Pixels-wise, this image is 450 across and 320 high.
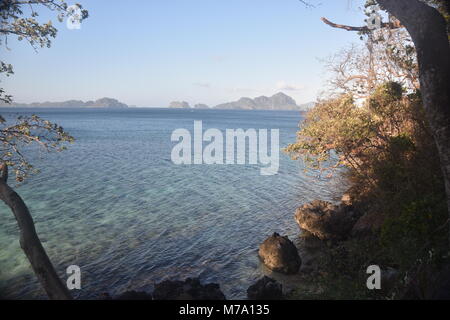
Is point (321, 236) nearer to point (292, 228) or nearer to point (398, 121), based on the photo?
point (292, 228)

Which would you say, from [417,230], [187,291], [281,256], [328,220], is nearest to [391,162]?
[417,230]

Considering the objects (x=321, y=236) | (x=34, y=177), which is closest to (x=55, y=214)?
(x=34, y=177)

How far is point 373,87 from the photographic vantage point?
1998 cm

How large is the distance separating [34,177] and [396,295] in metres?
36.4

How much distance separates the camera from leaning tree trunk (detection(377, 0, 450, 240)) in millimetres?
6395

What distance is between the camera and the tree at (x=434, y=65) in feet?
21.0

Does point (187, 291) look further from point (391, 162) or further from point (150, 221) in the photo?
point (150, 221)

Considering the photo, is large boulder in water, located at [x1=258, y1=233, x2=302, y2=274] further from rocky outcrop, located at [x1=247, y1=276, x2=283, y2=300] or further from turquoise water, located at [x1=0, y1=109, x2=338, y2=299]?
rocky outcrop, located at [x1=247, y1=276, x2=283, y2=300]

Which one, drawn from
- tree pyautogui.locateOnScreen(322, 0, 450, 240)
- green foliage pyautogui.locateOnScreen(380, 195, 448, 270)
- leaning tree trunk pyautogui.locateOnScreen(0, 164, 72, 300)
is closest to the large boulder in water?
green foliage pyautogui.locateOnScreen(380, 195, 448, 270)

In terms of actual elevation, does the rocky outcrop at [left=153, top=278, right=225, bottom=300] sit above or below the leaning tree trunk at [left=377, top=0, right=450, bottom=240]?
below

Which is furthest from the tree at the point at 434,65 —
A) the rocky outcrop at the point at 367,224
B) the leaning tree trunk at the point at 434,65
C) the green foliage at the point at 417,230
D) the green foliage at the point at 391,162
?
the rocky outcrop at the point at 367,224

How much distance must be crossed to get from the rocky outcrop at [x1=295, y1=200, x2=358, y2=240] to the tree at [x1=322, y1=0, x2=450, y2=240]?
13475 millimetres

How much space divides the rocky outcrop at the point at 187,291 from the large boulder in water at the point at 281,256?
4.00 metres

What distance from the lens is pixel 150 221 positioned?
77.5ft
